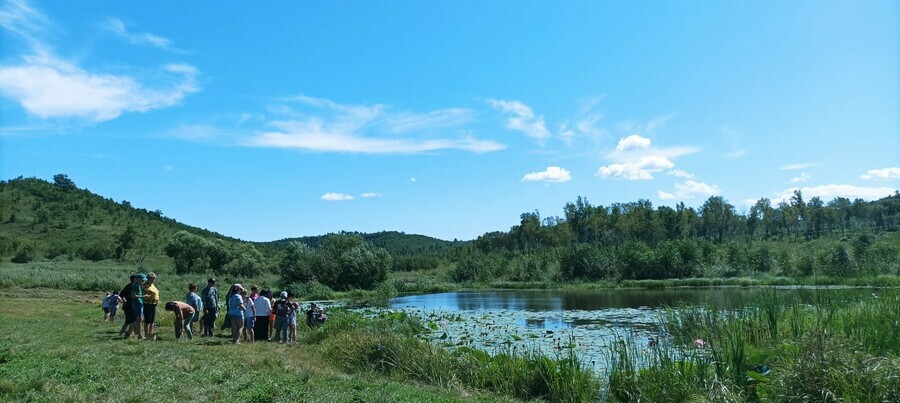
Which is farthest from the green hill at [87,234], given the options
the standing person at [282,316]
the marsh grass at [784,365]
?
the marsh grass at [784,365]

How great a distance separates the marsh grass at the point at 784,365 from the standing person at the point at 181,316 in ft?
39.3

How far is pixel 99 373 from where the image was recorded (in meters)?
8.95

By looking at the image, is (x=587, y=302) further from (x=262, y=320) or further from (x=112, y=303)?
(x=112, y=303)

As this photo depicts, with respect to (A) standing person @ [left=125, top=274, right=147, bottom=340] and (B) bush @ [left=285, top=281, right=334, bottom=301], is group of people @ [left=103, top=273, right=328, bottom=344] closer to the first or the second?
(A) standing person @ [left=125, top=274, right=147, bottom=340]

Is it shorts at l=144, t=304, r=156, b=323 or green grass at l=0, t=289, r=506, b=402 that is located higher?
shorts at l=144, t=304, r=156, b=323

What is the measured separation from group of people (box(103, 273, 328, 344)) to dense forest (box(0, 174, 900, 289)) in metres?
44.6

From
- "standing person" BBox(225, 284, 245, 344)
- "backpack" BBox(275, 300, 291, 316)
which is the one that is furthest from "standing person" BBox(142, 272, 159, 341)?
"backpack" BBox(275, 300, 291, 316)

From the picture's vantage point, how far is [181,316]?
15.7 metres

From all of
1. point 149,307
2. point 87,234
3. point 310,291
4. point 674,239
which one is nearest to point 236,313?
point 149,307

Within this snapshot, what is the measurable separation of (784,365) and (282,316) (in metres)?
13.2

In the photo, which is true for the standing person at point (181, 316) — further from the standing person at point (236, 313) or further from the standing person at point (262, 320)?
the standing person at point (262, 320)

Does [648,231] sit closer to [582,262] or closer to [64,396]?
[582,262]

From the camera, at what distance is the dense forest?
70625 mm

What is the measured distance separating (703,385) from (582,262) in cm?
7689
